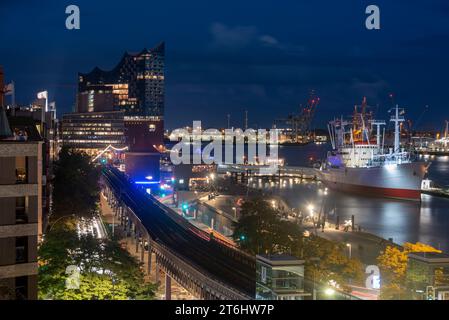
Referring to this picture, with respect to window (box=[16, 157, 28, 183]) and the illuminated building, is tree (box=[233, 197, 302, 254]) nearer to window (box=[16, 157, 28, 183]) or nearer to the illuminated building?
window (box=[16, 157, 28, 183])

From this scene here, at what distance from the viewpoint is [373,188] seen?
3831 cm

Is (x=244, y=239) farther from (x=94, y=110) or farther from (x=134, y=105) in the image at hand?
(x=134, y=105)

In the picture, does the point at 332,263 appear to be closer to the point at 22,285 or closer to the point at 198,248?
the point at 198,248

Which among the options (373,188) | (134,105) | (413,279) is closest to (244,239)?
(413,279)

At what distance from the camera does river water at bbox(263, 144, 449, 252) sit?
21750 mm

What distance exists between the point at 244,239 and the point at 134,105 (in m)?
71.1

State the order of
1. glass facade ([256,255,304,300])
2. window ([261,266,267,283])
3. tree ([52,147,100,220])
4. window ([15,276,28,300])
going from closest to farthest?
glass facade ([256,255,304,300]) < window ([261,266,267,283]) < window ([15,276,28,300]) < tree ([52,147,100,220])

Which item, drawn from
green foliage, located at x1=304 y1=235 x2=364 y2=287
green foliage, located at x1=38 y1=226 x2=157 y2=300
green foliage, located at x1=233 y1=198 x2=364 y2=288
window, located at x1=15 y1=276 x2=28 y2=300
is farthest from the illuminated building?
window, located at x1=15 y1=276 x2=28 y2=300

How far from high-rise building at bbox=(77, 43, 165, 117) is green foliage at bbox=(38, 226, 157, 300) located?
69855 mm

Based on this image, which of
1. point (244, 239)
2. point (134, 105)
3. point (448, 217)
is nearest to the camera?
point (244, 239)

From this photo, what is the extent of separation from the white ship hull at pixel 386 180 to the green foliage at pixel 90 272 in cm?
3010

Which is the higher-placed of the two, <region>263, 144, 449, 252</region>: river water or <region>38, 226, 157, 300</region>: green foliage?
<region>38, 226, 157, 300</region>: green foliage
